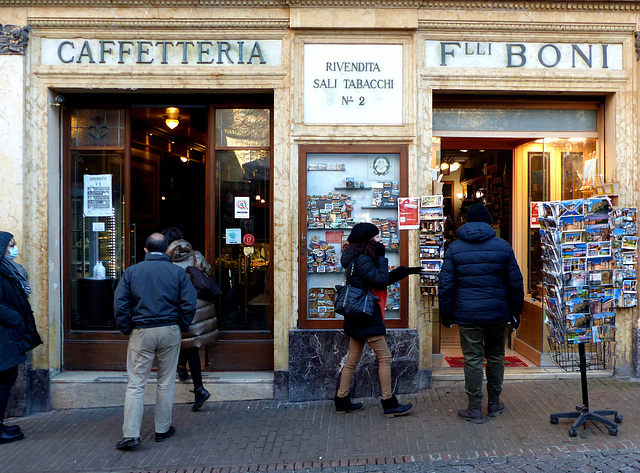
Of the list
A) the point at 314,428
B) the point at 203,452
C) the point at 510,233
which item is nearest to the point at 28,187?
the point at 203,452

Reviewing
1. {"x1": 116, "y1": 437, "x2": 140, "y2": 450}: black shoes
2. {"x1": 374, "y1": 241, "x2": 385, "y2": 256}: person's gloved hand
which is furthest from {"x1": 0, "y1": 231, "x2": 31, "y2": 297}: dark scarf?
{"x1": 374, "y1": 241, "x2": 385, "y2": 256}: person's gloved hand

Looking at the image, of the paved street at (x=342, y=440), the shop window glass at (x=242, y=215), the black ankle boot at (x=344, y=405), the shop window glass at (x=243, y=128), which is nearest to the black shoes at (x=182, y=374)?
the paved street at (x=342, y=440)

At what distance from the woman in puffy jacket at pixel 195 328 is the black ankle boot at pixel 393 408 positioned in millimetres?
1903

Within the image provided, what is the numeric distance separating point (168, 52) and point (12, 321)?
3378mm

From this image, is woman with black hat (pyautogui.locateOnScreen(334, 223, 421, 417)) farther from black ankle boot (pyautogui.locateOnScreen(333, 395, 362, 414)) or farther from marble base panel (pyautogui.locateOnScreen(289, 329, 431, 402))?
marble base panel (pyautogui.locateOnScreen(289, 329, 431, 402))

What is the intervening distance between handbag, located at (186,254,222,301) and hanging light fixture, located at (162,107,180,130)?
2.22m

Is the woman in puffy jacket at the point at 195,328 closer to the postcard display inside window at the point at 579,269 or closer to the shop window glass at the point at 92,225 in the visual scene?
the shop window glass at the point at 92,225

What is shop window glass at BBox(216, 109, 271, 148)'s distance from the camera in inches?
255

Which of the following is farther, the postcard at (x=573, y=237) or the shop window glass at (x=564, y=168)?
the shop window glass at (x=564, y=168)

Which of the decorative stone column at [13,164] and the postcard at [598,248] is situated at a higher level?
the decorative stone column at [13,164]

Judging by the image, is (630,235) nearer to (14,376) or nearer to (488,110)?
(488,110)

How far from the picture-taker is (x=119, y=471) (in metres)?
4.41

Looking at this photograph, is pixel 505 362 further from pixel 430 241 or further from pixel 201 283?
pixel 201 283

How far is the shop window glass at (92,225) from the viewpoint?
21.3 feet
